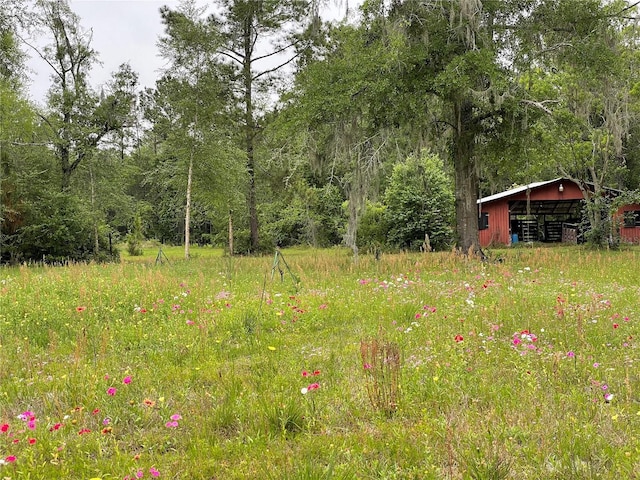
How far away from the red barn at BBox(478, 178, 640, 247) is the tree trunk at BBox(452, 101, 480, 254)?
1261cm

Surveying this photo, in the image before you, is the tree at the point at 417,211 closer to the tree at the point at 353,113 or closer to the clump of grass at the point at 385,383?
the tree at the point at 353,113

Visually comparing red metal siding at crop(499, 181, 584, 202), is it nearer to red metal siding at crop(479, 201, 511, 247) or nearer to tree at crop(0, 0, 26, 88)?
red metal siding at crop(479, 201, 511, 247)

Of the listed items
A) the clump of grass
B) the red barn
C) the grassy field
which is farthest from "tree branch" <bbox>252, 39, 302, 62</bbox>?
the clump of grass

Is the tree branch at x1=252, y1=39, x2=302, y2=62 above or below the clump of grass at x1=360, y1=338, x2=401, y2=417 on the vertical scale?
above

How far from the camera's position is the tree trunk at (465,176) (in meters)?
14.1

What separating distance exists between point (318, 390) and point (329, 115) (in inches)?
407

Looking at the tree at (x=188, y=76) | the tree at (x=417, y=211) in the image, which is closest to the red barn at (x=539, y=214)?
the tree at (x=417, y=211)

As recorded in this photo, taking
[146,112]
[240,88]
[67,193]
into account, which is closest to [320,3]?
[240,88]

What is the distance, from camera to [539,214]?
30875 millimetres

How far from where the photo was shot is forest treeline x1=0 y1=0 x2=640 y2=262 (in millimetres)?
12336

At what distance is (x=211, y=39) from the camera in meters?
19.8

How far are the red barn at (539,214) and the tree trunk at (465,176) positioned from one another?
41.4ft

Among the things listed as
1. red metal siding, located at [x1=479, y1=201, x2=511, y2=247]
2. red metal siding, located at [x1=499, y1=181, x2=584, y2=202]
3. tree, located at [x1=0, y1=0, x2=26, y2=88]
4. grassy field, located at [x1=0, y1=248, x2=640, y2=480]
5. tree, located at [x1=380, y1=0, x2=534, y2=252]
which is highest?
tree, located at [x1=0, y1=0, x2=26, y2=88]

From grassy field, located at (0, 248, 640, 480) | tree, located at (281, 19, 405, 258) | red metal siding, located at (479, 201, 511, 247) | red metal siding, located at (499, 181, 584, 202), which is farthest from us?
red metal siding, located at (479, 201, 511, 247)
